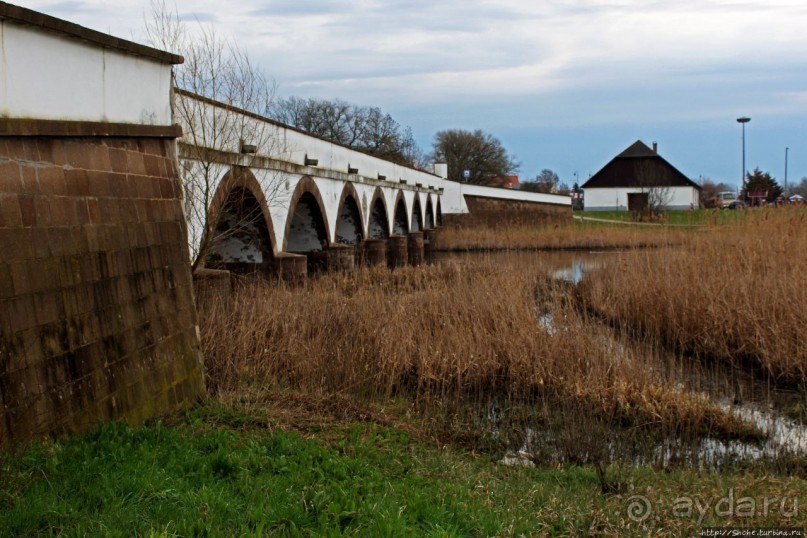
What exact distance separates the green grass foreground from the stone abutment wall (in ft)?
0.97

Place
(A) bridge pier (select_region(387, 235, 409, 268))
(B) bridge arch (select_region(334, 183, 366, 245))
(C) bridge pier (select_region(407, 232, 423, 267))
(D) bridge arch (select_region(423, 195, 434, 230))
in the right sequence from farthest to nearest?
(D) bridge arch (select_region(423, 195, 434, 230)) < (C) bridge pier (select_region(407, 232, 423, 267)) < (A) bridge pier (select_region(387, 235, 409, 268)) < (B) bridge arch (select_region(334, 183, 366, 245))

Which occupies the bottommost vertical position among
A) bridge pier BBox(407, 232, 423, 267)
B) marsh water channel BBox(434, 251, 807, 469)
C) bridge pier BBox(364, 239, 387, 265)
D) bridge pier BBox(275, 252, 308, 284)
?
marsh water channel BBox(434, 251, 807, 469)

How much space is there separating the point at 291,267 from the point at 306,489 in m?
9.66

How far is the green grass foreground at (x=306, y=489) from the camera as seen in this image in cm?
402

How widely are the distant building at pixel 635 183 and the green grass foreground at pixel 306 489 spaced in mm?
54428

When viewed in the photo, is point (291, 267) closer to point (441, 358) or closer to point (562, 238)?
point (441, 358)

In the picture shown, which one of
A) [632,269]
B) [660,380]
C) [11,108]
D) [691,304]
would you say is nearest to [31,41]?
[11,108]

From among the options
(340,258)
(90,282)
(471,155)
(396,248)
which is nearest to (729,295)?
(90,282)

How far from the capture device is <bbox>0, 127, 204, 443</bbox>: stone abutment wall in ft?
15.9

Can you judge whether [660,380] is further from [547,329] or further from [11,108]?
[11,108]

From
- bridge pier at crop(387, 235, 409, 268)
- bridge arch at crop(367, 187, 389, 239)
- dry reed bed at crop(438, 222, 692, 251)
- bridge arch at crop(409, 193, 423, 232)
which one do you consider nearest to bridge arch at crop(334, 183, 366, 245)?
bridge arch at crop(367, 187, 389, 239)

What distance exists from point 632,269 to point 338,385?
7054 millimetres

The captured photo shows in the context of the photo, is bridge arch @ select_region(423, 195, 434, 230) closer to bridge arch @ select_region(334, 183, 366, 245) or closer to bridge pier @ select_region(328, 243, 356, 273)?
bridge arch @ select_region(334, 183, 366, 245)

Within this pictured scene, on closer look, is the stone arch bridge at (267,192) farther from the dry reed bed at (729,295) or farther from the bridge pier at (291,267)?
the dry reed bed at (729,295)
